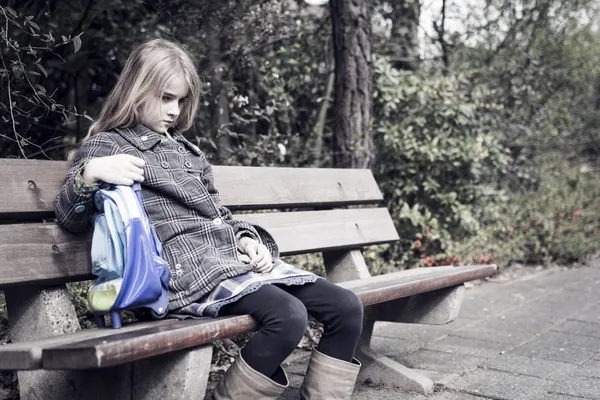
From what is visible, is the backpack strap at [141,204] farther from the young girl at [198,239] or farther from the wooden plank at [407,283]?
the wooden plank at [407,283]

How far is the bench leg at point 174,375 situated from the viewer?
1811 millimetres

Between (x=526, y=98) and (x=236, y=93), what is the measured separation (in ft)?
11.7

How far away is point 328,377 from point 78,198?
97cm

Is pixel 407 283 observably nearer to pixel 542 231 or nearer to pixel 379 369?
pixel 379 369

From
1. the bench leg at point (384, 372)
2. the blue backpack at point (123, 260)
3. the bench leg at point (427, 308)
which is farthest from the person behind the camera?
the bench leg at point (427, 308)

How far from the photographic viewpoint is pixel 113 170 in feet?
6.75

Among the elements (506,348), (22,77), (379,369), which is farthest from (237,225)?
(506,348)

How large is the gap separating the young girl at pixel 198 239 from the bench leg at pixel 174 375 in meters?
0.23

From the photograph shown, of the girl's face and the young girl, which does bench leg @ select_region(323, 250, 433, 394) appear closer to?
the young girl

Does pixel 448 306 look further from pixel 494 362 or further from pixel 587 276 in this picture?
pixel 587 276

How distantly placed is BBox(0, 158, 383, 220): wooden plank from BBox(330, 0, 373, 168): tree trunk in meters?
0.93

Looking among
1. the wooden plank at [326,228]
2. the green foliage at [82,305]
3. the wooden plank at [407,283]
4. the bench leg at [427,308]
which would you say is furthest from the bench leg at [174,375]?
the bench leg at [427,308]

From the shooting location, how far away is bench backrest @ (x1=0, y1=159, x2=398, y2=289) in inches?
81.6

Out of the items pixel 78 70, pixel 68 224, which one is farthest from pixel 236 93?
pixel 68 224
